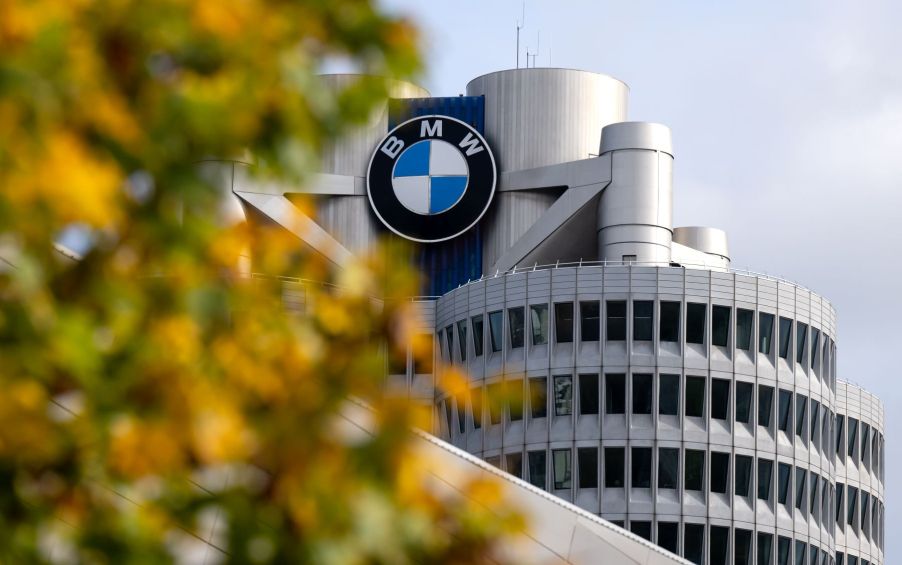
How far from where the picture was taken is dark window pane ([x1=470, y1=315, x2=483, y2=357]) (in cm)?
10012

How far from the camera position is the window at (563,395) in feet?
315

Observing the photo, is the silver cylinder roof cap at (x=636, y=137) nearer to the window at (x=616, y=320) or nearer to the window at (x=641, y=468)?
the window at (x=616, y=320)

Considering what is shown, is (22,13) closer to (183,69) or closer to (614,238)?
(183,69)

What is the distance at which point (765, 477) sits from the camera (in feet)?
317

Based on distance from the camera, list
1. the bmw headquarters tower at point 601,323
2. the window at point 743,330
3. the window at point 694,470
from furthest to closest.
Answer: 1. the window at point 743,330
2. the bmw headquarters tower at point 601,323
3. the window at point 694,470

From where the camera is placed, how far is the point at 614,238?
328 ft

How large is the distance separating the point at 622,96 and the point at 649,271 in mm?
15543

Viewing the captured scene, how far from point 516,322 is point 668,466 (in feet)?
34.4

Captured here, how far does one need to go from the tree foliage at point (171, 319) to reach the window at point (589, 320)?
88138 millimetres

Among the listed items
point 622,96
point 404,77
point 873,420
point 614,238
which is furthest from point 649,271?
point 404,77

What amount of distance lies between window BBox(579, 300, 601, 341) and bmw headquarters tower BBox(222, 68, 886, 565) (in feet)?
0.36

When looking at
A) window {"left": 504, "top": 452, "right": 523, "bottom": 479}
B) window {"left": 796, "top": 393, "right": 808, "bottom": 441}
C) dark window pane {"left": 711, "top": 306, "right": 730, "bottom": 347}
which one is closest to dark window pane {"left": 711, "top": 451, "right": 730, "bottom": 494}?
window {"left": 796, "top": 393, "right": 808, "bottom": 441}

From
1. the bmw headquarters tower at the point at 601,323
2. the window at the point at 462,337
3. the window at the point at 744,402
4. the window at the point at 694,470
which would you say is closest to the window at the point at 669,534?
the bmw headquarters tower at the point at 601,323

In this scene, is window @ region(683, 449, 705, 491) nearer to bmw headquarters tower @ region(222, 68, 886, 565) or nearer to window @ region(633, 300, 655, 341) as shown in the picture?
bmw headquarters tower @ region(222, 68, 886, 565)
